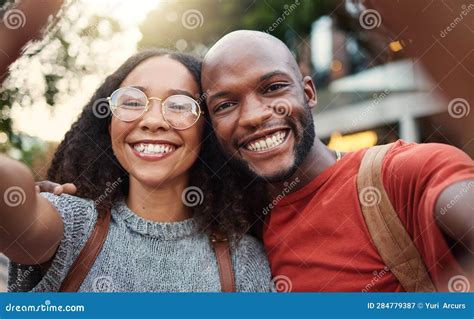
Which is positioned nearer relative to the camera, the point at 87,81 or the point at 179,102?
the point at 179,102

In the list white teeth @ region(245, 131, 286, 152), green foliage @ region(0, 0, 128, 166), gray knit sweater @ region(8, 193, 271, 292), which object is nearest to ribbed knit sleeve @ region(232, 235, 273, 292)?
gray knit sweater @ region(8, 193, 271, 292)

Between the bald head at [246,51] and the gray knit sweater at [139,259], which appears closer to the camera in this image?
the gray knit sweater at [139,259]

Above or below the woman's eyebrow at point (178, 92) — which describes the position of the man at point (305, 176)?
below

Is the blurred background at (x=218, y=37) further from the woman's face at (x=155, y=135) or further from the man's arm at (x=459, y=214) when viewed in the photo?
the man's arm at (x=459, y=214)

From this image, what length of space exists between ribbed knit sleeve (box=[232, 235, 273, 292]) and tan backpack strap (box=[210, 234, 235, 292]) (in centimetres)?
2

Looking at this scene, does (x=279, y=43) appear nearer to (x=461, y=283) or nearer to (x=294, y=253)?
(x=294, y=253)

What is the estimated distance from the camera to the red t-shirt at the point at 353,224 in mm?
2154

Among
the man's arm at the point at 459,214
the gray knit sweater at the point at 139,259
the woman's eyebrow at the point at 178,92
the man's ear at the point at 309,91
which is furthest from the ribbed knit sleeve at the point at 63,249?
the man's arm at the point at 459,214

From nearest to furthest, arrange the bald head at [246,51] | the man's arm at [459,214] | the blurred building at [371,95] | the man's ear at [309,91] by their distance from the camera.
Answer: the man's arm at [459,214] → the bald head at [246,51] → the man's ear at [309,91] → the blurred building at [371,95]

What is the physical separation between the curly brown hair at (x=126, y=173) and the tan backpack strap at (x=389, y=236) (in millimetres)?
524

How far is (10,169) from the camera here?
6.86ft

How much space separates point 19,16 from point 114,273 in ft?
3.19

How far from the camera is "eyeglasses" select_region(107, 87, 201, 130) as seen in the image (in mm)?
2463

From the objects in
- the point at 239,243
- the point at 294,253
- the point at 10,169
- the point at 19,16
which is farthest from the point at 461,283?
the point at 19,16
